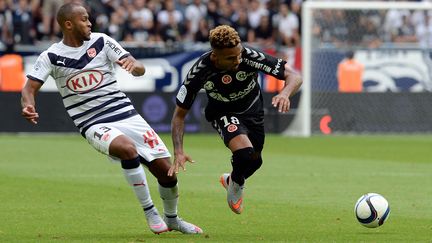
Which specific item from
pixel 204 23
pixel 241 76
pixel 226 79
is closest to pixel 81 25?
pixel 226 79

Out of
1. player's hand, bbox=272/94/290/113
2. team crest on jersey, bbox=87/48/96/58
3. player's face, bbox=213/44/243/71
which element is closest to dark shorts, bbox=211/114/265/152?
player's face, bbox=213/44/243/71

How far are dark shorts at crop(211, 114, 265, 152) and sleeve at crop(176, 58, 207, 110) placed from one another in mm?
772

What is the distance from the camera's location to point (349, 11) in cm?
2775

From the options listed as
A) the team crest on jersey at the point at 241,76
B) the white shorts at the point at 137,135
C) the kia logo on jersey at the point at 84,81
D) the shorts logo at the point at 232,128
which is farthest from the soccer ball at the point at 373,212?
the kia logo on jersey at the point at 84,81

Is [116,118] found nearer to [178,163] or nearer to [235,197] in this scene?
[178,163]

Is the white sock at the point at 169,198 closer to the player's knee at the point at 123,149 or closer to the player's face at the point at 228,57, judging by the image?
the player's knee at the point at 123,149

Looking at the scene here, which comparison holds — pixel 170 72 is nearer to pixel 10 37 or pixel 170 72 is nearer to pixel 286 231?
pixel 10 37

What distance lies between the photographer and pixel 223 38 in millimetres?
9844

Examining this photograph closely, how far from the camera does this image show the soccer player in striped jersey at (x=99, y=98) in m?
9.88

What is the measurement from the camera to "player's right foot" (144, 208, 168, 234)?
386 inches

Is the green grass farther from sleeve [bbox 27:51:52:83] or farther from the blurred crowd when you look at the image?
the blurred crowd

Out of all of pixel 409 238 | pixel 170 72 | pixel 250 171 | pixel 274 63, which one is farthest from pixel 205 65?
pixel 170 72

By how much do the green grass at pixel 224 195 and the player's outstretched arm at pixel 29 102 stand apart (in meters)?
1.05

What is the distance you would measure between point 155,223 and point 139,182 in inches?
15.5
